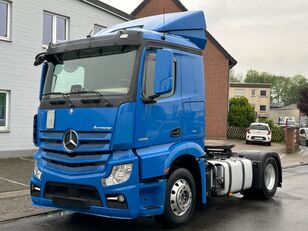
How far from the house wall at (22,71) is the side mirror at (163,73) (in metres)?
10.4

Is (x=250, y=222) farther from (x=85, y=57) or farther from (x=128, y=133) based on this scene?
(x=85, y=57)

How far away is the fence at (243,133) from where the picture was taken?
3447 centimetres

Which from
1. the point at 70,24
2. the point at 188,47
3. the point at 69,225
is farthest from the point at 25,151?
the point at 188,47

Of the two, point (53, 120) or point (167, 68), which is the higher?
point (167, 68)

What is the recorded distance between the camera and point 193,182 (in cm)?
711

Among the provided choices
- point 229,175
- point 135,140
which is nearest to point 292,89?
point 229,175

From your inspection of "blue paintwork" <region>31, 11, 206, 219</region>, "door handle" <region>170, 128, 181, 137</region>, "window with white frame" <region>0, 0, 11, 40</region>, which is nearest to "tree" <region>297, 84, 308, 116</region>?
"window with white frame" <region>0, 0, 11, 40</region>

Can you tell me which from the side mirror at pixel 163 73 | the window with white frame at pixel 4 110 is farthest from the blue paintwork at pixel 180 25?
the window with white frame at pixel 4 110

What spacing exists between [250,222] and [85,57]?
3.86 metres

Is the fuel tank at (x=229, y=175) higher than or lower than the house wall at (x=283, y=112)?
lower

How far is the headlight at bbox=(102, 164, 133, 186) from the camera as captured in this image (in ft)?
19.2

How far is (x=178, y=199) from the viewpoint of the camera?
6730mm

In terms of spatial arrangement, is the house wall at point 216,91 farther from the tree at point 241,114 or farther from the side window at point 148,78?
the side window at point 148,78

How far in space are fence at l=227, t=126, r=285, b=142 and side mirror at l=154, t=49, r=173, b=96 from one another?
97.9 feet
